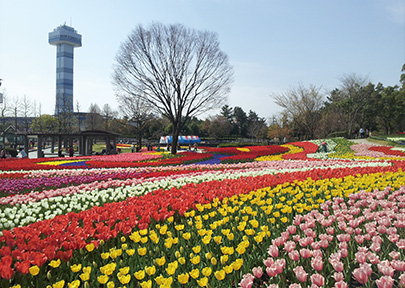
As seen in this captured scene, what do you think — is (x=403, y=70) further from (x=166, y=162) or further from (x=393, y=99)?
(x=166, y=162)

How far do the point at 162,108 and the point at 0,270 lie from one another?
1997 centimetres

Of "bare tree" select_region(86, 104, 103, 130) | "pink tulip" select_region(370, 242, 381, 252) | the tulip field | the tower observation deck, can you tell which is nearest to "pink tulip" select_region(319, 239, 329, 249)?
the tulip field

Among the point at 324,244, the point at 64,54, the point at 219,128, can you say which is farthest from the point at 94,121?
the point at 64,54

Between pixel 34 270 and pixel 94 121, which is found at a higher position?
pixel 94 121

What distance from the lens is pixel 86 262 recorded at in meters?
2.62

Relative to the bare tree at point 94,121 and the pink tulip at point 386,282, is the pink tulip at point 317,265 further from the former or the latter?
the bare tree at point 94,121

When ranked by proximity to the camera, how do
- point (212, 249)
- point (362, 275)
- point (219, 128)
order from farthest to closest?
point (219, 128) → point (212, 249) → point (362, 275)

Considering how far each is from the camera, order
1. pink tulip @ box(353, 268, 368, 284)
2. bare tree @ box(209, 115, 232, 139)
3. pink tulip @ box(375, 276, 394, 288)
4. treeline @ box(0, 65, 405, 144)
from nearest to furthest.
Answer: pink tulip @ box(375, 276, 394, 288) → pink tulip @ box(353, 268, 368, 284) → treeline @ box(0, 65, 405, 144) → bare tree @ box(209, 115, 232, 139)

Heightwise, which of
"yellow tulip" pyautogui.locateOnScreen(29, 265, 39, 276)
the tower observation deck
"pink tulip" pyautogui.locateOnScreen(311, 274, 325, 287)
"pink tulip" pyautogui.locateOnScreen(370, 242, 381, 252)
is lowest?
"yellow tulip" pyautogui.locateOnScreen(29, 265, 39, 276)

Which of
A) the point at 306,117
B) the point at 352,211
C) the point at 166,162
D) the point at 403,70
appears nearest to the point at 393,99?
the point at 403,70

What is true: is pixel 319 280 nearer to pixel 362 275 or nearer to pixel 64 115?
pixel 362 275

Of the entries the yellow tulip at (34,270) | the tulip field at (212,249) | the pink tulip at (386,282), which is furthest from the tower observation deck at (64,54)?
the pink tulip at (386,282)

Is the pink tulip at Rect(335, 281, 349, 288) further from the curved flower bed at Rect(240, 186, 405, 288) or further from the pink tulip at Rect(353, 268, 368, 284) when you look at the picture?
the pink tulip at Rect(353, 268, 368, 284)

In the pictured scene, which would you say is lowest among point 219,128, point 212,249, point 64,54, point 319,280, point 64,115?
point 212,249
